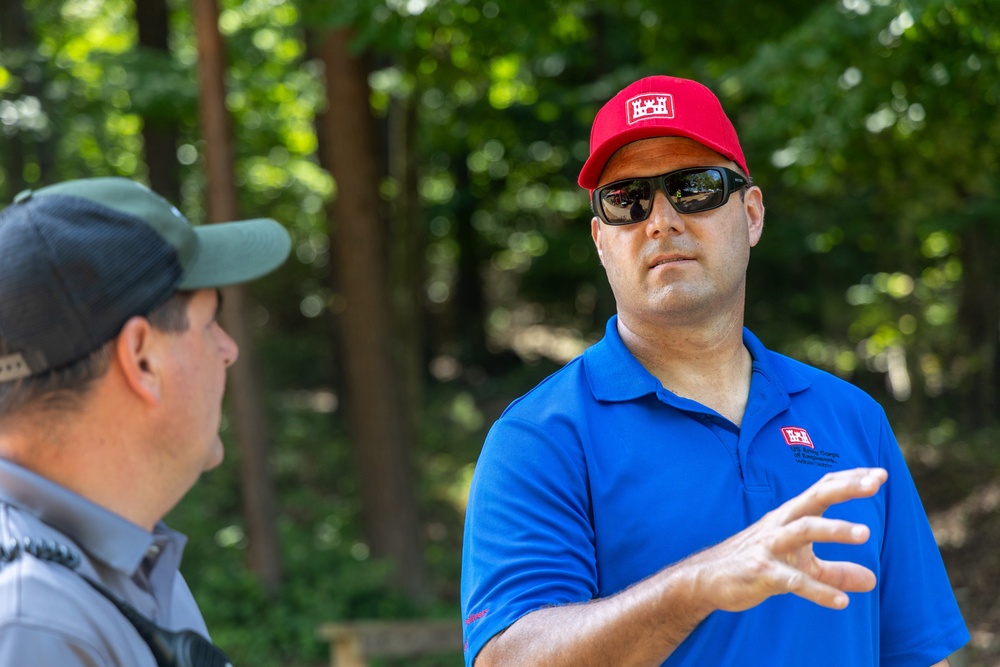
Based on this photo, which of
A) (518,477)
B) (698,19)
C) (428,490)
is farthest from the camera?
(428,490)

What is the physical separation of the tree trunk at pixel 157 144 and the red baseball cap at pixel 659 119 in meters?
10.9

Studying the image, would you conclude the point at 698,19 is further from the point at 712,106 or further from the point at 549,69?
the point at 712,106

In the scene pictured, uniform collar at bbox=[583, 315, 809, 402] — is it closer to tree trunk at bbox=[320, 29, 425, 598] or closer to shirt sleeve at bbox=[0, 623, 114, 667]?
shirt sleeve at bbox=[0, 623, 114, 667]

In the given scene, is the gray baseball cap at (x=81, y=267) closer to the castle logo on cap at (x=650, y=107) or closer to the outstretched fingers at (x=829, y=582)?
the outstretched fingers at (x=829, y=582)

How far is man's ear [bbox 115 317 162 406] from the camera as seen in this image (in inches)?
59.1

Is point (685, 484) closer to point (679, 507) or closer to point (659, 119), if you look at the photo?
point (679, 507)

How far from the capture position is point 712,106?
8.47 ft

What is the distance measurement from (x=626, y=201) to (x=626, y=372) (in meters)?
0.45

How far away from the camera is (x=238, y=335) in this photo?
33.4ft

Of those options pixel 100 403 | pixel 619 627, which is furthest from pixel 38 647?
pixel 619 627

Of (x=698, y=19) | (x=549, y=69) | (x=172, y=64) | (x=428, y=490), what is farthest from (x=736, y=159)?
(x=549, y=69)

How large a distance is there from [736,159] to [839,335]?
12.5 m

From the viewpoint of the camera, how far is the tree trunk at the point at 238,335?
9875mm

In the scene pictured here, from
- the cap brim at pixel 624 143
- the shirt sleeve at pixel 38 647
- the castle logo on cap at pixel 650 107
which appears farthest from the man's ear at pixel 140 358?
the castle logo on cap at pixel 650 107
